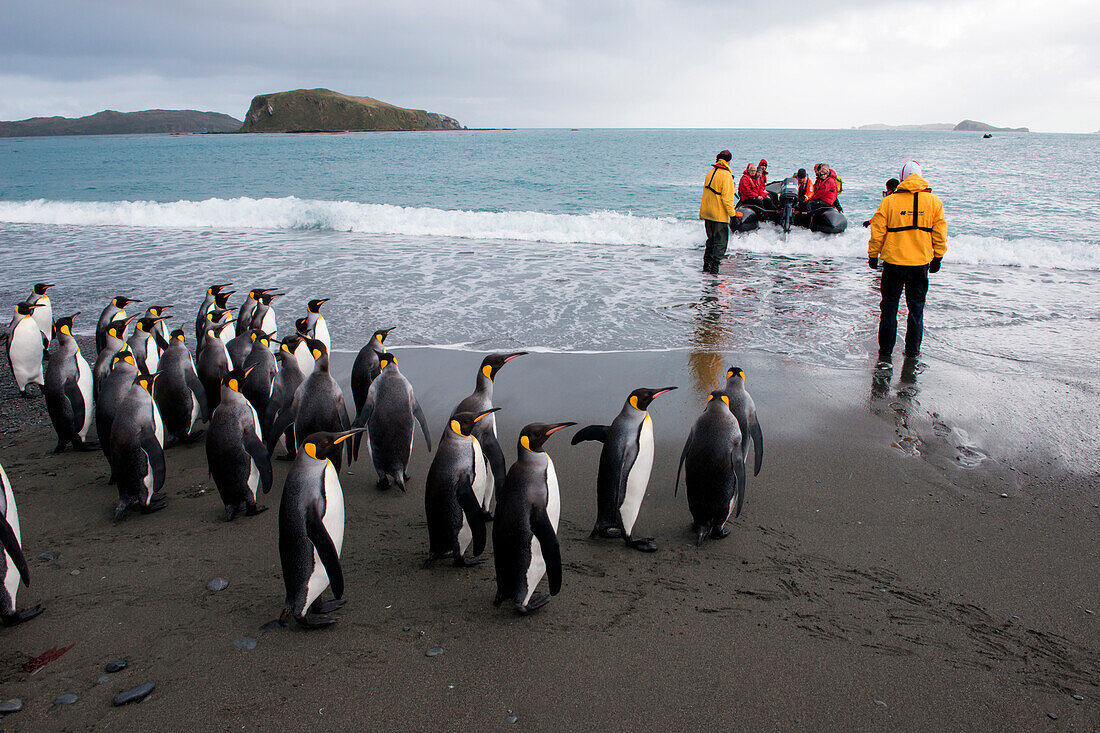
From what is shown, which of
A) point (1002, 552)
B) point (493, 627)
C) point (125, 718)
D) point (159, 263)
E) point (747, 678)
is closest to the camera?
point (125, 718)

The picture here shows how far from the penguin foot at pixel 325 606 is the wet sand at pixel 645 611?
0.07m

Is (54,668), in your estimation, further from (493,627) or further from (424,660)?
(493,627)

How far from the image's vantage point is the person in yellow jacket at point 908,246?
20.4 feet

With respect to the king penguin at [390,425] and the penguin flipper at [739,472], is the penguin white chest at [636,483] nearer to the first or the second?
the penguin flipper at [739,472]

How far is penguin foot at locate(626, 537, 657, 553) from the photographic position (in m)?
3.60

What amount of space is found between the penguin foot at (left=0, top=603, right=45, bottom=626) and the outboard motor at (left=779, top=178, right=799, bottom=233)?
14.3 m

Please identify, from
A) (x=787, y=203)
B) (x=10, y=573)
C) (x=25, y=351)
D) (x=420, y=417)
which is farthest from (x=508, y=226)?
(x=10, y=573)

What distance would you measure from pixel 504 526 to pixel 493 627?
45 cm

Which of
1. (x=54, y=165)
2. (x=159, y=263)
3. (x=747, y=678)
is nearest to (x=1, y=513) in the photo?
(x=747, y=678)

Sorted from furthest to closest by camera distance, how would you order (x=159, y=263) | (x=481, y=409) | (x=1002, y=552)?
1. (x=159, y=263)
2. (x=481, y=409)
3. (x=1002, y=552)

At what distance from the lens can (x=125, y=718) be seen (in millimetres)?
2494

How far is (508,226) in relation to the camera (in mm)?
18062

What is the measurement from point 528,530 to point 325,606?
1.02 meters

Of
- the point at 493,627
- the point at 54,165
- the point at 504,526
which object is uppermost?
the point at 54,165
